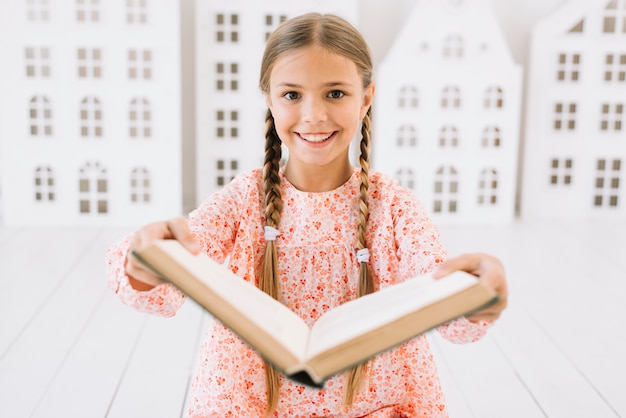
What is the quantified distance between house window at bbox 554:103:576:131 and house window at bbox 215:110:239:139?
3.53 ft

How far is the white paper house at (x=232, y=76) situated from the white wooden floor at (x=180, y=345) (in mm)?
472

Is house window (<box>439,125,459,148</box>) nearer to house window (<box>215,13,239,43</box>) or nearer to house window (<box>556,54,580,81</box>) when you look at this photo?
house window (<box>556,54,580,81</box>)

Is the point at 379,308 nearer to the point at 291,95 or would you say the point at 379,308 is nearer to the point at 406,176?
the point at 291,95

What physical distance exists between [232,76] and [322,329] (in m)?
1.79

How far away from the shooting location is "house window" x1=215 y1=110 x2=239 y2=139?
2.58 m

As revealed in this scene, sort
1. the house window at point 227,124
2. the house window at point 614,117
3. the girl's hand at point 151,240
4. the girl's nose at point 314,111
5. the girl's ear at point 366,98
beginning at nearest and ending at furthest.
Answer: the girl's hand at point 151,240, the girl's nose at point 314,111, the girl's ear at point 366,98, the house window at point 227,124, the house window at point 614,117

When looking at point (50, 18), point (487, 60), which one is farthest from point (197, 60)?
point (487, 60)

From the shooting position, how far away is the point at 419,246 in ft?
3.59

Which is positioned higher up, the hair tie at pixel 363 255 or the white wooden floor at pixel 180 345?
the hair tie at pixel 363 255

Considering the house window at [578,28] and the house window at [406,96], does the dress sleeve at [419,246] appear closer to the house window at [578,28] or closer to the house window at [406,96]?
the house window at [406,96]

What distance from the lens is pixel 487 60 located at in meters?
2.57

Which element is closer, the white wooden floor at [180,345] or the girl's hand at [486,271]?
the girl's hand at [486,271]

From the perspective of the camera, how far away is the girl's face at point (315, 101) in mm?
1113

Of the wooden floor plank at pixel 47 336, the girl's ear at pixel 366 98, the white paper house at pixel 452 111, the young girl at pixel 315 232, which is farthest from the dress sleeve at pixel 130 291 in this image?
the white paper house at pixel 452 111
